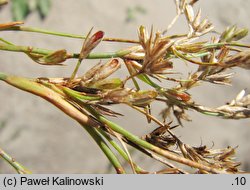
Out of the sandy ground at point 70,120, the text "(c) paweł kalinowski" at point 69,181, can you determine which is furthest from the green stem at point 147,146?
the sandy ground at point 70,120

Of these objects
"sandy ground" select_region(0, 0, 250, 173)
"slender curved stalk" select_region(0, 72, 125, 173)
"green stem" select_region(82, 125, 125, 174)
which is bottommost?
"green stem" select_region(82, 125, 125, 174)

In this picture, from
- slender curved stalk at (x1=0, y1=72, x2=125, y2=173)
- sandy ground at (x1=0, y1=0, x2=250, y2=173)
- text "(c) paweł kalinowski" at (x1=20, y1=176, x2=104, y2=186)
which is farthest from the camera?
sandy ground at (x1=0, y1=0, x2=250, y2=173)

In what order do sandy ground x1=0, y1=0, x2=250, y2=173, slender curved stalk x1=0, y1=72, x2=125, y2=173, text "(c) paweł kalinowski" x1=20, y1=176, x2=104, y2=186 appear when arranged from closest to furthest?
1. slender curved stalk x1=0, y1=72, x2=125, y2=173
2. text "(c) paweł kalinowski" x1=20, y1=176, x2=104, y2=186
3. sandy ground x1=0, y1=0, x2=250, y2=173

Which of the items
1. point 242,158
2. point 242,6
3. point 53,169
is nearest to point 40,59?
point 53,169

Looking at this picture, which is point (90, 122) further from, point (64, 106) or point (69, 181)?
point (69, 181)

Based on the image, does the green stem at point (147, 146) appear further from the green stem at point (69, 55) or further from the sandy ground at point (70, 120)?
the sandy ground at point (70, 120)

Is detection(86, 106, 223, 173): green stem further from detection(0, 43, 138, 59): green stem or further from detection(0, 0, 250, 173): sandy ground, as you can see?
detection(0, 0, 250, 173): sandy ground

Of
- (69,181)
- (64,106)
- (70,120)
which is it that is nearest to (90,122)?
(64,106)

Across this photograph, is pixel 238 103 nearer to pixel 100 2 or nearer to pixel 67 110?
pixel 67 110

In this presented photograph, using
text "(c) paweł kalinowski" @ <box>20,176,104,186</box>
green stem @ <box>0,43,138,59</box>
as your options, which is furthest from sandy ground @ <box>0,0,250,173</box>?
green stem @ <box>0,43,138,59</box>
